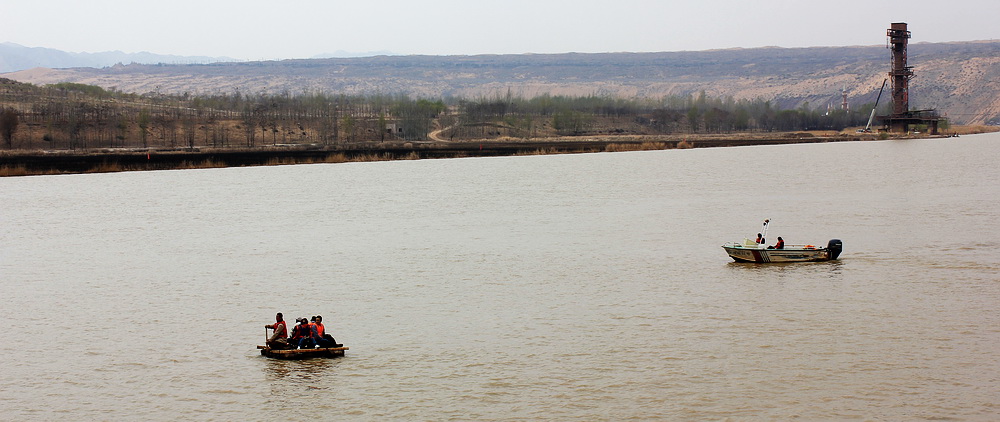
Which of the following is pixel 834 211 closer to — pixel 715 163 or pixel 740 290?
pixel 740 290

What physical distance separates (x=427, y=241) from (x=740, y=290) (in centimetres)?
1862

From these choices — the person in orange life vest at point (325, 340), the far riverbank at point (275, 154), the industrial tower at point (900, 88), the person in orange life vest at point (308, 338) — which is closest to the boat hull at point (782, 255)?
the person in orange life vest at point (325, 340)

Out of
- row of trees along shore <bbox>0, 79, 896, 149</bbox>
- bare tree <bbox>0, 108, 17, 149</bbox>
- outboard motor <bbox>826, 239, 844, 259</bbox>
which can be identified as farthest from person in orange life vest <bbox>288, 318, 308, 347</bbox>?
bare tree <bbox>0, 108, 17, 149</bbox>

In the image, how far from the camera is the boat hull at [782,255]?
128ft

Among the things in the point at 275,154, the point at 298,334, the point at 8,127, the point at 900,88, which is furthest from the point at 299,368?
the point at 900,88

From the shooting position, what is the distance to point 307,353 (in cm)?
2617

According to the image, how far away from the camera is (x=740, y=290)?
34094 mm

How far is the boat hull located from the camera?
1540 inches

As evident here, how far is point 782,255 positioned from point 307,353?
21002mm

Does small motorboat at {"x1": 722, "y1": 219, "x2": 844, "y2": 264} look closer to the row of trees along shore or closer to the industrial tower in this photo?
the row of trees along shore

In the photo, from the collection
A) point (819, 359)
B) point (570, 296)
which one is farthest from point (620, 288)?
point (819, 359)

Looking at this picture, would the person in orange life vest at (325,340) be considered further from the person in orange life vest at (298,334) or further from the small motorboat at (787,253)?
the small motorboat at (787,253)

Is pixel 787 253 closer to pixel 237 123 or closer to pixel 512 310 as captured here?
pixel 512 310

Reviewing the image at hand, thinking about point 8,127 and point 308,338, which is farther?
point 8,127
